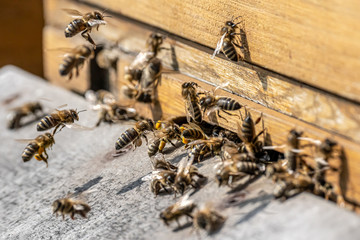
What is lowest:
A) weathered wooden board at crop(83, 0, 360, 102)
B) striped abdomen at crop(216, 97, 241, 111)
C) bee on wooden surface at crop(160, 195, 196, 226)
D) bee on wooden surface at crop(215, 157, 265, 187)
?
bee on wooden surface at crop(160, 195, 196, 226)

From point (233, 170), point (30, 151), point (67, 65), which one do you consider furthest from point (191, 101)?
point (67, 65)

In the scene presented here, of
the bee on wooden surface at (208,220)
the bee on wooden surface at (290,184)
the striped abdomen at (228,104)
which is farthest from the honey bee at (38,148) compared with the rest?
the bee on wooden surface at (290,184)

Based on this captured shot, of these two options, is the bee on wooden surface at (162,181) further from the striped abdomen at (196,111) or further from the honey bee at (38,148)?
the honey bee at (38,148)

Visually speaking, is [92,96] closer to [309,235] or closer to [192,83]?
[192,83]

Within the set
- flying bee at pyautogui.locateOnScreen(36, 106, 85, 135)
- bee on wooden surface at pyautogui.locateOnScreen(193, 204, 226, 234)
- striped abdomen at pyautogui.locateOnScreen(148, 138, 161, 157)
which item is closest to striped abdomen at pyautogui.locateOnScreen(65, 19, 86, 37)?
flying bee at pyautogui.locateOnScreen(36, 106, 85, 135)

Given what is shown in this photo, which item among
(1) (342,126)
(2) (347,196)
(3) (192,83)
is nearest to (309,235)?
(2) (347,196)

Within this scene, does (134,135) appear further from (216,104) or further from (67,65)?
(67,65)

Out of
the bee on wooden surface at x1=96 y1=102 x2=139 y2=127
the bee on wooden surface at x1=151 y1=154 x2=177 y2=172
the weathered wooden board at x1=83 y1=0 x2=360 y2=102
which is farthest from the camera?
the bee on wooden surface at x1=96 y1=102 x2=139 y2=127

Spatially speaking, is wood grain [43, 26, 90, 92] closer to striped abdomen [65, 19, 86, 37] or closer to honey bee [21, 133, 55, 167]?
striped abdomen [65, 19, 86, 37]
